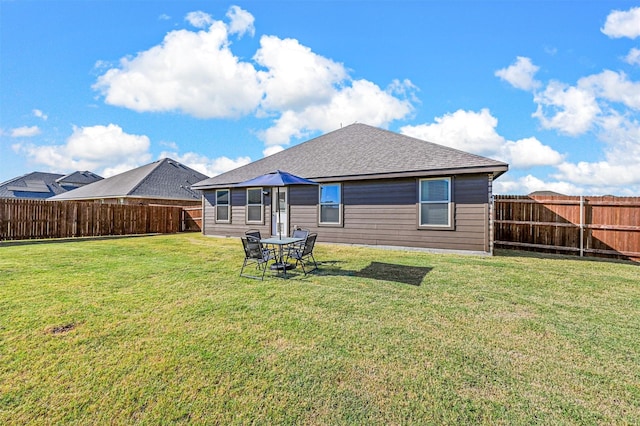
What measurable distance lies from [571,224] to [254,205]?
11.4 meters

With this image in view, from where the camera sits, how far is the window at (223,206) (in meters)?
13.7

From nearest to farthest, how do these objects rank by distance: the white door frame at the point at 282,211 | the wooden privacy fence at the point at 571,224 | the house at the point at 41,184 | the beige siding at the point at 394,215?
the wooden privacy fence at the point at 571,224 < the beige siding at the point at 394,215 < the white door frame at the point at 282,211 < the house at the point at 41,184

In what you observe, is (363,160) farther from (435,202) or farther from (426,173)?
(435,202)

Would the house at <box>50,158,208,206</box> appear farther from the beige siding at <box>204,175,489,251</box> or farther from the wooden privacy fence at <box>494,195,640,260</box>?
the wooden privacy fence at <box>494,195,640,260</box>

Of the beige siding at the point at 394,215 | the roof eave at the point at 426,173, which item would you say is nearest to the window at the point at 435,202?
the beige siding at the point at 394,215

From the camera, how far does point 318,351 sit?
283 cm

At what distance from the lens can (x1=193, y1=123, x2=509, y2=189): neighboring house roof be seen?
28.7 ft

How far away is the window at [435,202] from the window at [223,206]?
8.85 meters

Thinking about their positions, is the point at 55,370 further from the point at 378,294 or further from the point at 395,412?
the point at 378,294

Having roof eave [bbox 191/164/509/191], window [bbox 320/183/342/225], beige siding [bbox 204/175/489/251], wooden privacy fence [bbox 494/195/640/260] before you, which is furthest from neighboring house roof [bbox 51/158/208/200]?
wooden privacy fence [bbox 494/195/640/260]

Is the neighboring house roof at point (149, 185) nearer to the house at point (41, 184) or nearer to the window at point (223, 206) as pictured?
the window at point (223, 206)

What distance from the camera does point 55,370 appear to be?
2.49 m

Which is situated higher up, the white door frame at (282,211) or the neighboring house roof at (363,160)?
the neighboring house roof at (363,160)

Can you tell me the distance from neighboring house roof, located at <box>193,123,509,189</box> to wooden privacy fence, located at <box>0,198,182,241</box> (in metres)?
4.76
